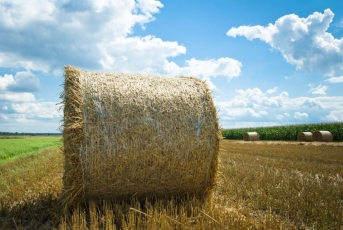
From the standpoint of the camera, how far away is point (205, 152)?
5.74 meters

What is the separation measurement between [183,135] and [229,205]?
1473mm

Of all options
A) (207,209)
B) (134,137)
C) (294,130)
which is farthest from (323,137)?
(134,137)

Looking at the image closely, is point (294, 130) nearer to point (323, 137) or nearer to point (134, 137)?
point (323, 137)

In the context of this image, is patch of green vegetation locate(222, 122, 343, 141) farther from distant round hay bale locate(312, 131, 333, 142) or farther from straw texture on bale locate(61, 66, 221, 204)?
straw texture on bale locate(61, 66, 221, 204)

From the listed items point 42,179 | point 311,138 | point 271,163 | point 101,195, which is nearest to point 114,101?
point 101,195

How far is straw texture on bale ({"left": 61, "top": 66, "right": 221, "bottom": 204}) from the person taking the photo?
519cm

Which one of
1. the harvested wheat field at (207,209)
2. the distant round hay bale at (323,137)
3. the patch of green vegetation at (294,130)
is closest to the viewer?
the harvested wheat field at (207,209)

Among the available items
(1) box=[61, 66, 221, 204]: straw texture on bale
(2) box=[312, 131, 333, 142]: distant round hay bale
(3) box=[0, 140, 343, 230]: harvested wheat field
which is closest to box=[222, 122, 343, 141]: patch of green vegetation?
(2) box=[312, 131, 333, 142]: distant round hay bale

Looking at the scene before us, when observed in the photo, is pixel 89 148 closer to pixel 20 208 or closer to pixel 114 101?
pixel 114 101

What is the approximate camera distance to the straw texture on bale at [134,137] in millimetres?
5191

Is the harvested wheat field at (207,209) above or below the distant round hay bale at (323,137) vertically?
below

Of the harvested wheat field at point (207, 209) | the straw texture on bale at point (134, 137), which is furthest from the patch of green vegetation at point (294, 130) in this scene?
the straw texture on bale at point (134, 137)

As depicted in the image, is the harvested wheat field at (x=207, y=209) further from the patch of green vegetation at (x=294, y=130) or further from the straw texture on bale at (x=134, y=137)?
the patch of green vegetation at (x=294, y=130)

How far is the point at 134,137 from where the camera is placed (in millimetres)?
5273
